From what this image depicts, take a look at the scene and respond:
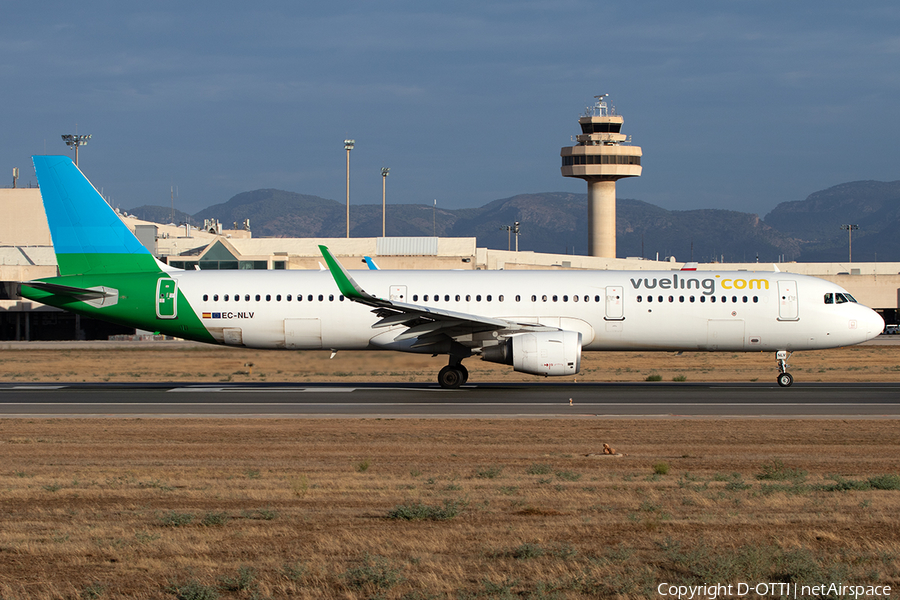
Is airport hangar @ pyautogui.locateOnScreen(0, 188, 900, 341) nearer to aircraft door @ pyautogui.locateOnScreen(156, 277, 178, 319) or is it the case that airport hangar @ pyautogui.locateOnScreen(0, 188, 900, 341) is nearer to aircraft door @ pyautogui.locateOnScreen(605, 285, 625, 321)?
aircraft door @ pyautogui.locateOnScreen(605, 285, 625, 321)

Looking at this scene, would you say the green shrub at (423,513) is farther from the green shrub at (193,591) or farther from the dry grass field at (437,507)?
the green shrub at (193,591)

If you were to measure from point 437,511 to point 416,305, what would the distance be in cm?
1784

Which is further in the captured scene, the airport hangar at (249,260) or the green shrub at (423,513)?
the airport hangar at (249,260)

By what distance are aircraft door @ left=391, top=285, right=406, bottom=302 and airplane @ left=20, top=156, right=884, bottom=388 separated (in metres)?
0.03

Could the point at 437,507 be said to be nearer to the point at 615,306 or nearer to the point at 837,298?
the point at 615,306

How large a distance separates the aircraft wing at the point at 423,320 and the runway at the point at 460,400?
1.77 metres

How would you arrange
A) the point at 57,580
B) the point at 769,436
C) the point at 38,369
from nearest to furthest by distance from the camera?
1. the point at 57,580
2. the point at 769,436
3. the point at 38,369

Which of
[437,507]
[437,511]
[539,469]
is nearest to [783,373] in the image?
[539,469]

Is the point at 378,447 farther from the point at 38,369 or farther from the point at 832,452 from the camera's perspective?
the point at 38,369

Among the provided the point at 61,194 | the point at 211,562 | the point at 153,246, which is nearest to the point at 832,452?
the point at 211,562

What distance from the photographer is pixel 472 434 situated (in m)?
18.8

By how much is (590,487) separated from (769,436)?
6865 millimetres

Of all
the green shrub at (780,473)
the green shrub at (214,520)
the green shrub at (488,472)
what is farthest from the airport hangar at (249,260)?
the green shrub at (214,520)

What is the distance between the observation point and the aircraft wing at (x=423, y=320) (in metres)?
26.1
